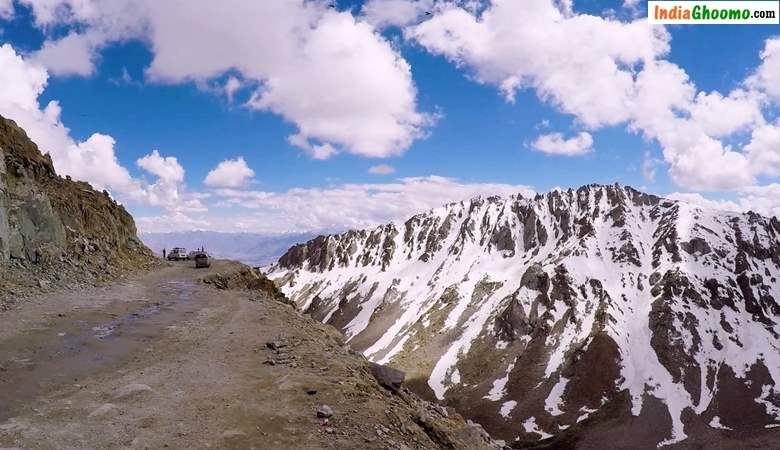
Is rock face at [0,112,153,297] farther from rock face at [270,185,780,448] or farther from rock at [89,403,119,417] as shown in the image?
rock face at [270,185,780,448]

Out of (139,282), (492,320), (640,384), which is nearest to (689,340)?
(640,384)

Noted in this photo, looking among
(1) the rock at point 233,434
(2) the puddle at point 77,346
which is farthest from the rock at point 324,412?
(2) the puddle at point 77,346

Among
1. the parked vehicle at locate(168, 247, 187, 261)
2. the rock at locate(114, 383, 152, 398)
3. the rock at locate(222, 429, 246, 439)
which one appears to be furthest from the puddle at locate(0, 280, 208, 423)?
the parked vehicle at locate(168, 247, 187, 261)

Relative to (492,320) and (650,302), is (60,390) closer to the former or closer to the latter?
(492,320)

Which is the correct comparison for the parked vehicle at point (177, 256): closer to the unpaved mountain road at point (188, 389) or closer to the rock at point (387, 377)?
the unpaved mountain road at point (188, 389)

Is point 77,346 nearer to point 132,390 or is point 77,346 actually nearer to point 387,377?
point 132,390

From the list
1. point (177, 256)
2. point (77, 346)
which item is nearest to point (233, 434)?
point (77, 346)

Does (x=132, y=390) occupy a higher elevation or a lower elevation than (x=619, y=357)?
higher
